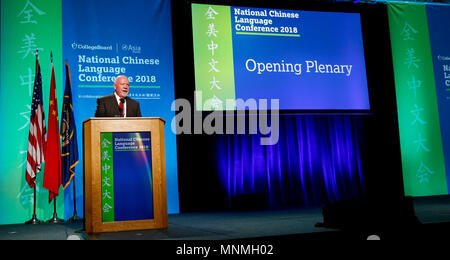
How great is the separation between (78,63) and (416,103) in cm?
525

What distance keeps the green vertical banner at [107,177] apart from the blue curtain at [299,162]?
9.36 feet

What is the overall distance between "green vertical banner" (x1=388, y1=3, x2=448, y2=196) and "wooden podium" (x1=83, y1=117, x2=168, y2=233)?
4.79 m

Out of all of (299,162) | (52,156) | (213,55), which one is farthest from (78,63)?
(299,162)

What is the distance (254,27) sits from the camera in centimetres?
597

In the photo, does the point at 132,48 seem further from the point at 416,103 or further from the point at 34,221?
the point at 416,103

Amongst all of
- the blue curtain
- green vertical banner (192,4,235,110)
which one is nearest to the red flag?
green vertical banner (192,4,235,110)

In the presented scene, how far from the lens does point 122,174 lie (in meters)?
3.38

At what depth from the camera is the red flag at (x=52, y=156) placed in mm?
4828

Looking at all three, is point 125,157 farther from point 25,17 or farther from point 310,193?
point 310,193

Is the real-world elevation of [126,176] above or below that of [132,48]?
below

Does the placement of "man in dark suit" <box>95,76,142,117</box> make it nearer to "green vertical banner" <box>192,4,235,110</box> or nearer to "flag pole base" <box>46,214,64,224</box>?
"green vertical banner" <box>192,4,235,110</box>

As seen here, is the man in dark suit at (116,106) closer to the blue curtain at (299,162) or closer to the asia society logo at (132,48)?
the asia society logo at (132,48)
